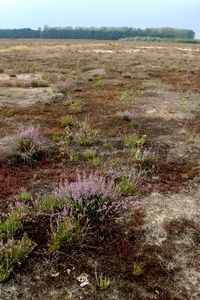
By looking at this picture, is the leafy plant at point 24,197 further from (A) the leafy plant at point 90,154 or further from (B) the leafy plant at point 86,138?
(B) the leafy plant at point 86,138

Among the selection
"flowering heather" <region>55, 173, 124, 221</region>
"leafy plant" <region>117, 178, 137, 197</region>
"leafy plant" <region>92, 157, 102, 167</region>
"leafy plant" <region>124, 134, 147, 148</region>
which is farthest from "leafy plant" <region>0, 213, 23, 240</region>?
"leafy plant" <region>124, 134, 147, 148</region>

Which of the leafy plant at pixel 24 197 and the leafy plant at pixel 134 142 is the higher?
the leafy plant at pixel 24 197

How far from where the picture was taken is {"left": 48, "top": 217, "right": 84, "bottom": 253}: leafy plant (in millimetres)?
7861

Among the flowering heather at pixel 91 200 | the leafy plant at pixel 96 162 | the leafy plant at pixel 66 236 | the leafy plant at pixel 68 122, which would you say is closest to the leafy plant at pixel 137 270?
the leafy plant at pixel 66 236

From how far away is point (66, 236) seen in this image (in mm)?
7887

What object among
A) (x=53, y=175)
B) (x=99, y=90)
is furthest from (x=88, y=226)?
(x=99, y=90)

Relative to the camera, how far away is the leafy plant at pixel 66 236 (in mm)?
7861

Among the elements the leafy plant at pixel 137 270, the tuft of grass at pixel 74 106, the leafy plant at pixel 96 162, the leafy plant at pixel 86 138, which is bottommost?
the tuft of grass at pixel 74 106

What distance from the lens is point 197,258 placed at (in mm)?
8133

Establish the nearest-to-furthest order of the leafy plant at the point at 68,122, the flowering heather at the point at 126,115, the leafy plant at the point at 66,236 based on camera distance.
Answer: the leafy plant at the point at 66,236 → the leafy plant at the point at 68,122 → the flowering heather at the point at 126,115

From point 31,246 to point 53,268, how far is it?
0.66 metres

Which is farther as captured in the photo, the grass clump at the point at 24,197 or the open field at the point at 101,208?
the grass clump at the point at 24,197

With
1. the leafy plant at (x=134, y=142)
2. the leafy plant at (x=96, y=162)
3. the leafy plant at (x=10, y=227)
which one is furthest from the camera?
the leafy plant at (x=134, y=142)

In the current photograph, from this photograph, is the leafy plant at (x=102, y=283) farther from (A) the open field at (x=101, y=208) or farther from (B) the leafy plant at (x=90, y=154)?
(B) the leafy plant at (x=90, y=154)
